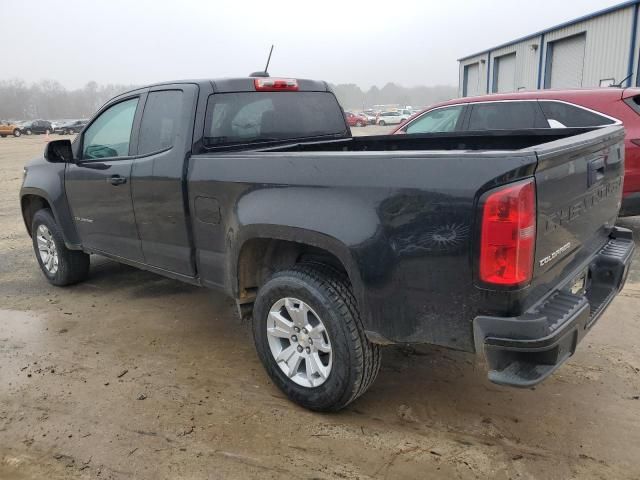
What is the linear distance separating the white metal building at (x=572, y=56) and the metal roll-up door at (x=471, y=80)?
0.25m

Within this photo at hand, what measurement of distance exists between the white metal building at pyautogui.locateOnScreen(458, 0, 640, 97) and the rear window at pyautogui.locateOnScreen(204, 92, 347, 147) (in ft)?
38.8

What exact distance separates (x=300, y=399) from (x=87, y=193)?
2.64 metres

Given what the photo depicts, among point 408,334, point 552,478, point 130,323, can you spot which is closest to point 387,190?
point 408,334

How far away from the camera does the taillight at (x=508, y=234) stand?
2127 mm

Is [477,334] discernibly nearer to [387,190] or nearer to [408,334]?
[408,334]

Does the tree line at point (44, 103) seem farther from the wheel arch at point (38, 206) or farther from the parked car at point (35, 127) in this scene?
the wheel arch at point (38, 206)

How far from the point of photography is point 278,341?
3162 mm

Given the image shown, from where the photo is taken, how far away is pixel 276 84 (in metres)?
4.00

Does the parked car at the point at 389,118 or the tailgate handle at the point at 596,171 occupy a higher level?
the tailgate handle at the point at 596,171

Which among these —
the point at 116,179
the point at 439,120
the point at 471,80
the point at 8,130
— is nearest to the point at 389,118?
the point at 471,80

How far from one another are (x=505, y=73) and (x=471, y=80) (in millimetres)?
Answer: 4159

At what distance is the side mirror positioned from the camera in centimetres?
465

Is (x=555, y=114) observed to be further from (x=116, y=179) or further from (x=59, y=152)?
(x=59, y=152)

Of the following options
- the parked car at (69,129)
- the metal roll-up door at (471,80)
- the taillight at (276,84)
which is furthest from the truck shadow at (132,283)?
the parked car at (69,129)
